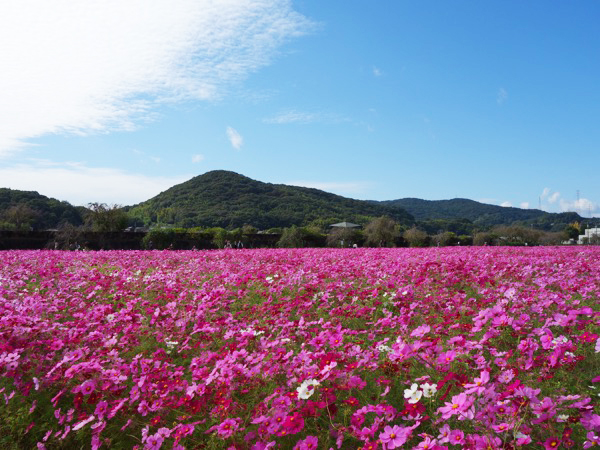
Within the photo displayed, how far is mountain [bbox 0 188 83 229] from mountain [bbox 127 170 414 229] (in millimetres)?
14798

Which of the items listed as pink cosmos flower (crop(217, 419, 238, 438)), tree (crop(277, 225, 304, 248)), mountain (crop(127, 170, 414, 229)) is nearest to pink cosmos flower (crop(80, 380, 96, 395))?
pink cosmos flower (crop(217, 419, 238, 438))

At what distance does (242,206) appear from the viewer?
7000 centimetres

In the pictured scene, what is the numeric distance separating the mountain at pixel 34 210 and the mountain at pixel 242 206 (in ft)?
48.6

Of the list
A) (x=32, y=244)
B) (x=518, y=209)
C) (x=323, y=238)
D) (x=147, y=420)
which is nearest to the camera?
(x=147, y=420)

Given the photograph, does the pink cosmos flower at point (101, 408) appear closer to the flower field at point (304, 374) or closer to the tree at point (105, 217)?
the flower field at point (304, 374)

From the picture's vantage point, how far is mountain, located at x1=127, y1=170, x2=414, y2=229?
2500 inches

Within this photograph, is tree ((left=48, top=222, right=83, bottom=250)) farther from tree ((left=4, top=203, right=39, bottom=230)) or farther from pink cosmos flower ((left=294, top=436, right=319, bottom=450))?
pink cosmos flower ((left=294, top=436, right=319, bottom=450))

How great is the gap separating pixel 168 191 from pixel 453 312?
8031 centimetres

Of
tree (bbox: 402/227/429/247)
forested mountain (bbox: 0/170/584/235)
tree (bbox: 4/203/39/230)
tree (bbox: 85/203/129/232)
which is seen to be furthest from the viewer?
forested mountain (bbox: 0/170/584/235)

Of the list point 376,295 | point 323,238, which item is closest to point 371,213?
point 323,238

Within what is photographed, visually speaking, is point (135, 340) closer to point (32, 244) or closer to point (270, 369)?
point (270, 369)

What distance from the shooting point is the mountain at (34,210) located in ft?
124

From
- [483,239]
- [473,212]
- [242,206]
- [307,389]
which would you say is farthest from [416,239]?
[473,212]

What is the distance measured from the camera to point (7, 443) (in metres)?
2.95
